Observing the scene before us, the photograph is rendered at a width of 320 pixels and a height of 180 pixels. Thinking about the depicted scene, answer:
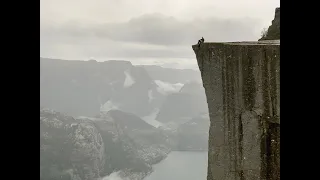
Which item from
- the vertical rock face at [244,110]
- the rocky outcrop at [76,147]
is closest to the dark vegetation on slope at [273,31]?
the vertical rock face at [244,110]

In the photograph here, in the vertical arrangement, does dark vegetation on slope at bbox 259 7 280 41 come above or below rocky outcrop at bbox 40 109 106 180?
above

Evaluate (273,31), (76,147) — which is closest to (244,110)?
(273,31)

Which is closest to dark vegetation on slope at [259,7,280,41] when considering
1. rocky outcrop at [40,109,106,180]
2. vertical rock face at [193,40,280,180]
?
vertical rock face at [193,40,280,180]

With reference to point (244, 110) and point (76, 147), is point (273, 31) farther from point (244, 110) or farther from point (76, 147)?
point (76, 147)

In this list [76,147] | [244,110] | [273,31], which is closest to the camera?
[244,110]

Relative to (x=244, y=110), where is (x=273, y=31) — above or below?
above

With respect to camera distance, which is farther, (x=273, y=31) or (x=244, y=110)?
(x=273, y=31)

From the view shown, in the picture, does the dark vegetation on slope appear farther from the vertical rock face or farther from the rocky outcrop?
the rocky outcrop

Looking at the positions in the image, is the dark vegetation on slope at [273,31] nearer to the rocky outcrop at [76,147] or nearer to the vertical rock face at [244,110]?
the vertical rock face at [244,110]

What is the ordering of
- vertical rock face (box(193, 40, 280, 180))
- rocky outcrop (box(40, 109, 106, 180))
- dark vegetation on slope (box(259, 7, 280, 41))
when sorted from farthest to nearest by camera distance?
rocky outcrop (box(40, 109, 106, 180)), dark vegetation on slope (box(259, 7, 280, 41)), vertical rock face (box(193, 40, 280, 180))
